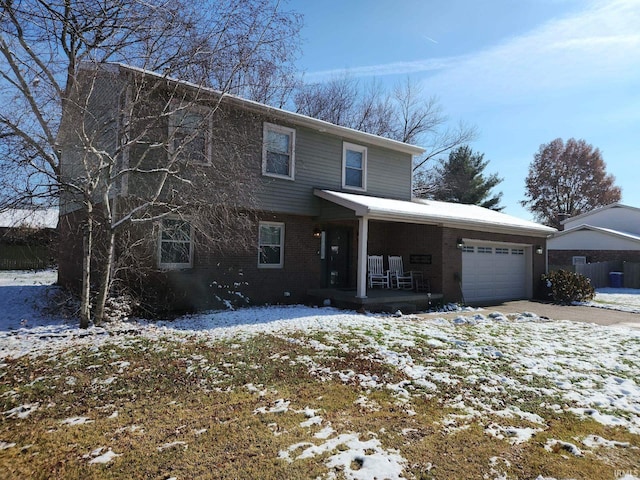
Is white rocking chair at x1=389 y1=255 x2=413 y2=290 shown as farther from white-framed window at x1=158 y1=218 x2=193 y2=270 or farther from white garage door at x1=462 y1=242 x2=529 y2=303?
white-framed window at x1=158 y1=218 x2=193 y2=270

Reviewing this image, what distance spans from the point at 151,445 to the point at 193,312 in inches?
270

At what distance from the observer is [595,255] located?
26141 mm

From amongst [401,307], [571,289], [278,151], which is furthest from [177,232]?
[571,289]

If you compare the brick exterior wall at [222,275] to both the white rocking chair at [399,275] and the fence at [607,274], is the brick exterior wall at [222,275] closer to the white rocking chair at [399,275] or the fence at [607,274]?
the white rocking chair at [399,275]

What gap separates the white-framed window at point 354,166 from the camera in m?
13.5

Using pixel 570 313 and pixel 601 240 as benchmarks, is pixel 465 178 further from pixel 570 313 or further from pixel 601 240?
pixel 570 313

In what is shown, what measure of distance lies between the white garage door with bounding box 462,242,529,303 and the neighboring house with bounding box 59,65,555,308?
36 mm

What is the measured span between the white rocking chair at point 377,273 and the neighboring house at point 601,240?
18044 mm

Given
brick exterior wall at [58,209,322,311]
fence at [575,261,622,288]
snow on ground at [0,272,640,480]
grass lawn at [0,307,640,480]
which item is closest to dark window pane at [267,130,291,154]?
brick exterior wall at [58,209,322,311]

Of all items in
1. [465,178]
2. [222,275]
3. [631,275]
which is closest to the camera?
[222,275]

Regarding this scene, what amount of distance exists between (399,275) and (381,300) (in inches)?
120

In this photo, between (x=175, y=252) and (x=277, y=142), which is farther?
(x=277, y=142)

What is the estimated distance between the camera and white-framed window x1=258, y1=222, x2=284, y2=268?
39.1 feet

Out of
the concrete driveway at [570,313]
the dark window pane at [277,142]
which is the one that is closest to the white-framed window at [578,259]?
the concrete driveway at [570,313]
